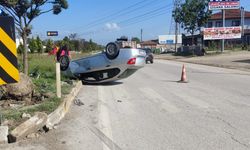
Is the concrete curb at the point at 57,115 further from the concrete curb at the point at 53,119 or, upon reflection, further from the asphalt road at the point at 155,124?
the asphalt road at the point at 155,124

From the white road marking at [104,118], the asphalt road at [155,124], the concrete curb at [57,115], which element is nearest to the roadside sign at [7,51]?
the concrete curb at [57,115]

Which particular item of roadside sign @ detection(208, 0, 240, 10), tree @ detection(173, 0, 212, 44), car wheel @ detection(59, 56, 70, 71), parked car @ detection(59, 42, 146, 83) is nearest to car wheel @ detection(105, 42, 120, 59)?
parked car @ detection(59, 42, 146, 83)

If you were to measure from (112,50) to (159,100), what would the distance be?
4.86 metres

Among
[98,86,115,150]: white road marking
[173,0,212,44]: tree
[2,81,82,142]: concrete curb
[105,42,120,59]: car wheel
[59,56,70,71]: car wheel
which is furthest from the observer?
[173,0,212,44]: tree

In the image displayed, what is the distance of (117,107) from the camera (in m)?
10.5

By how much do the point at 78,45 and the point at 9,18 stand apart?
3753 inches

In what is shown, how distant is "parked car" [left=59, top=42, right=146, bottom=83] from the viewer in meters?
15.8

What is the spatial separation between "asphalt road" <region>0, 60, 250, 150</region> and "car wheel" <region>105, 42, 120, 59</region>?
10.5 feet

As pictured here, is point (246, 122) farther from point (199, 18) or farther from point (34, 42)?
point (34, 42)

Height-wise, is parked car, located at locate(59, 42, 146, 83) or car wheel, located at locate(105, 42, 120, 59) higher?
car wheel, located at locate(105, 42, 120, 59)

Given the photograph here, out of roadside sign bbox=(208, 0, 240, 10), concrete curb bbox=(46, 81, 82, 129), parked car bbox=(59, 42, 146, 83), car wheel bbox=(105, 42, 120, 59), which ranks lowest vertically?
concrete curb bbox=(46, 81, 82, 129)

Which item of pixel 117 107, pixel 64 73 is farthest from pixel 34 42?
pixel 117 107

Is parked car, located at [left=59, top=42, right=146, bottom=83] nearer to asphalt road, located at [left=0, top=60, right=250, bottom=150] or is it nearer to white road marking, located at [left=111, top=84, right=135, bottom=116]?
white road marking, located at [left=111, top=84, right=135, bottom=116]

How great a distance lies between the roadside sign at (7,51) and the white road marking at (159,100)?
412 cm
